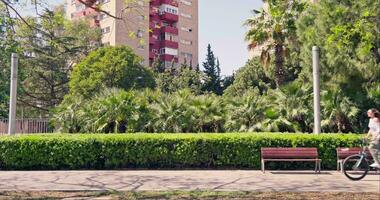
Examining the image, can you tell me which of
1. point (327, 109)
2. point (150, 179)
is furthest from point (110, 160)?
point (327, 109)

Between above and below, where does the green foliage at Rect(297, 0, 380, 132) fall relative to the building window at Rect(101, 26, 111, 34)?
below

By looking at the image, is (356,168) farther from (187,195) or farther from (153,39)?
(153,39)

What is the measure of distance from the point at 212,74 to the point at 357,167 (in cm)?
4681

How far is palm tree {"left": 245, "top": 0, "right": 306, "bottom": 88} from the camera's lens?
78.8ft

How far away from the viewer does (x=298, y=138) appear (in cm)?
1408

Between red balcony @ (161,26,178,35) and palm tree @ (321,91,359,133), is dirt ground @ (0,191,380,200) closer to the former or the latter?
palm tree @ (321,91,359,133)

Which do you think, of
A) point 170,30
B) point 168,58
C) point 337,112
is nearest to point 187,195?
point 337,112

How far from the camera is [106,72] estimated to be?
129 ft

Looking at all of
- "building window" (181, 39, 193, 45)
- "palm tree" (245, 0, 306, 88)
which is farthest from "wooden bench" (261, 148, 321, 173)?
"building window" (181, 39, 193, 45)

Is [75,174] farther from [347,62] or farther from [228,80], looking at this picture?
[228,80]

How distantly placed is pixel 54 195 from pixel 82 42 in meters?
42.2

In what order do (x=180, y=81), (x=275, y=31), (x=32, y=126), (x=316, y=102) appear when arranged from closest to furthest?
(x=316, y=102) → (x=275, y=31) → (x=32, y=126) → (x=180, y=81)

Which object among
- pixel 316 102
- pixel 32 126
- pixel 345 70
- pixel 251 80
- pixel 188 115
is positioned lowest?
pixel 32 126

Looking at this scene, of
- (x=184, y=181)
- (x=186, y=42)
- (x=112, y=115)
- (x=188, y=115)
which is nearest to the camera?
(x=184, y=181)
